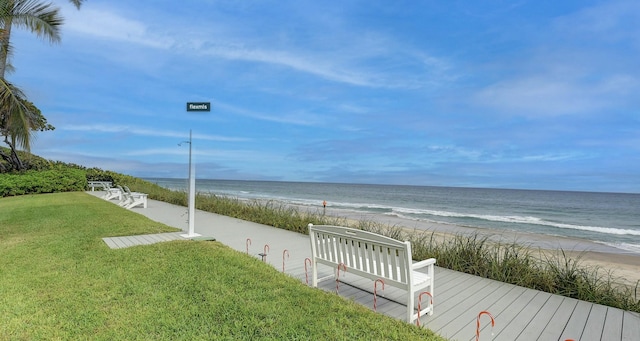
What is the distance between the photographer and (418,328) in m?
2.93

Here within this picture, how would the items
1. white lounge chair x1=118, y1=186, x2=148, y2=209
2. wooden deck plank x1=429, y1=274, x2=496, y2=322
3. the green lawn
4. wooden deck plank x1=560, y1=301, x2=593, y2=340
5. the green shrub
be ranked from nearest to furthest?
1. the green lawn
2. wooden deck plank x1=560, y1=301, x2=593, y2=340
3. wooden deck plank x1=429, y1=274, x2=496, y2=322
4. white lounge chair x1=118, y1=186, x2=148, y2=209
5. the green shrub

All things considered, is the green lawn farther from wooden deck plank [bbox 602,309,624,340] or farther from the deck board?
the deck board

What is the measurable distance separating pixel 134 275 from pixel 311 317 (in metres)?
2.68

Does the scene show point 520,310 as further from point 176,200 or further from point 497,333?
point 176,200

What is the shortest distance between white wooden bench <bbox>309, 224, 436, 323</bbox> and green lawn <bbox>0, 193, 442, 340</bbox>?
0.35m

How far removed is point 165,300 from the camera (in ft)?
11.5

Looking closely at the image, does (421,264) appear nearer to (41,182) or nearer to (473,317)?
(473,317)

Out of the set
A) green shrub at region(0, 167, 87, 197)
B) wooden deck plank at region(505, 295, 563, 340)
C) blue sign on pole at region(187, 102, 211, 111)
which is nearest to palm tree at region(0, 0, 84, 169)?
blue sign on pole at region(187, 102, 211, 111)

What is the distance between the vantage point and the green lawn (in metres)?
2.85

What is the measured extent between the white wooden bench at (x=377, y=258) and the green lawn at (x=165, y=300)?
35 centimetres

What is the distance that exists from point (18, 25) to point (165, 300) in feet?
33.1

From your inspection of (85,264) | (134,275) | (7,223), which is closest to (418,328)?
(134,275)

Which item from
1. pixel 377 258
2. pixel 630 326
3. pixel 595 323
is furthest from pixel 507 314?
pixel 377 258

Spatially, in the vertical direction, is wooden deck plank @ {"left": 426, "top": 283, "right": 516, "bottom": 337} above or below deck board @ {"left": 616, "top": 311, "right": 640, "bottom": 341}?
above
